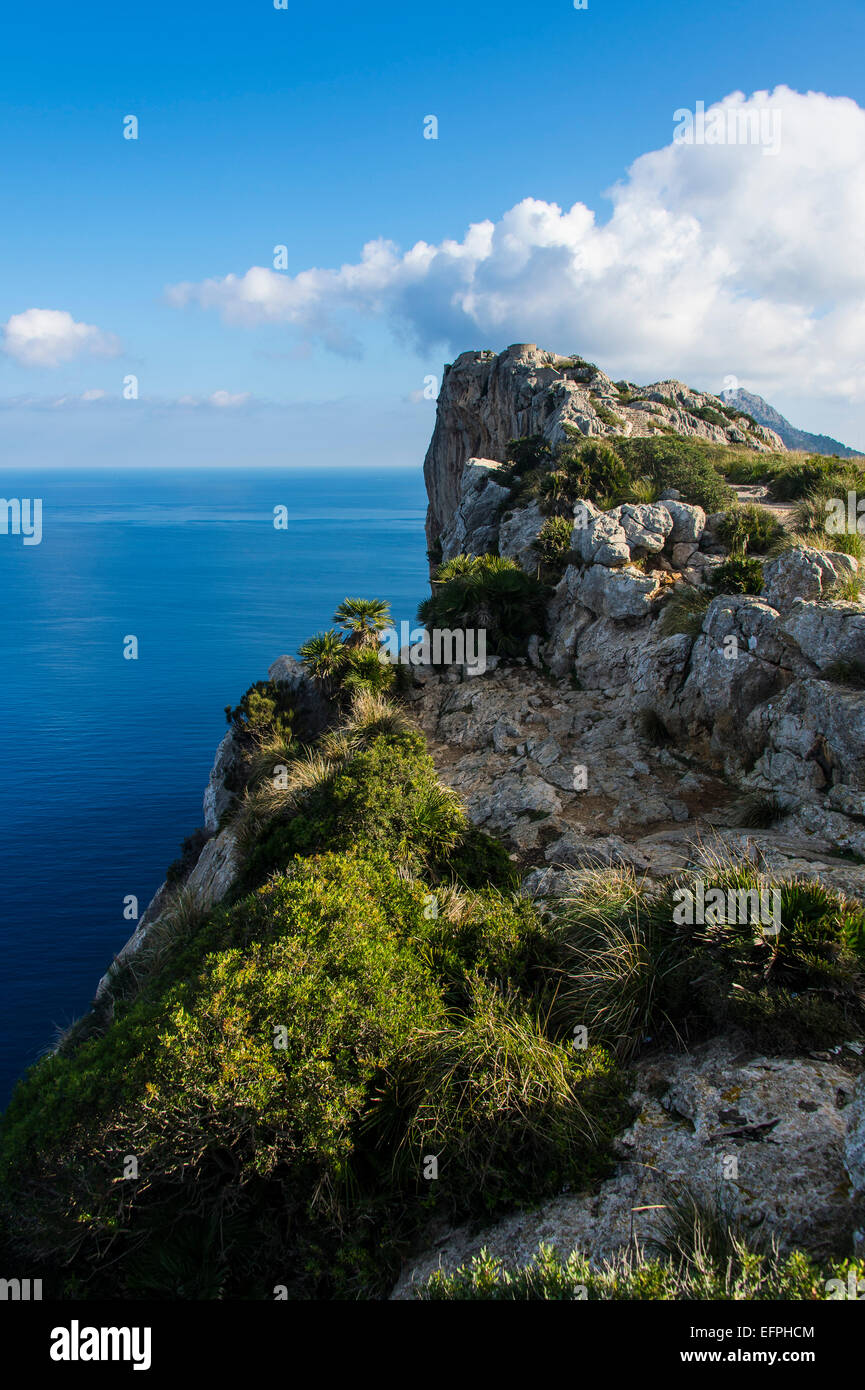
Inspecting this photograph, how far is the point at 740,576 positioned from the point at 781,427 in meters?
139

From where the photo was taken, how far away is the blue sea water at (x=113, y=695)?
31.3 metres

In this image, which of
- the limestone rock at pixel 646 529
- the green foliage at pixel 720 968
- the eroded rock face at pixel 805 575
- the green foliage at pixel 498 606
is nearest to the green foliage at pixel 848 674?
the eroded rock face at pixel 805 575

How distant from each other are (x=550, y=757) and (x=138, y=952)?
951 centimetres

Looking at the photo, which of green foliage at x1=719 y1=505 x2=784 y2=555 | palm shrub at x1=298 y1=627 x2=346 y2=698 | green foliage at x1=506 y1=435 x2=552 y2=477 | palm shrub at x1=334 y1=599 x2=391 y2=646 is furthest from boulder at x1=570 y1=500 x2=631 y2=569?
green foliage at x1=506 y1=435 x2=552 y2=477

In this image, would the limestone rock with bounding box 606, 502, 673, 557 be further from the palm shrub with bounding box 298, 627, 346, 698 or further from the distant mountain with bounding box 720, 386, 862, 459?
the distant mountain with bounding box 720, 386, 862, 459

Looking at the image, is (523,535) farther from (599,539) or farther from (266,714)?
(266,714)

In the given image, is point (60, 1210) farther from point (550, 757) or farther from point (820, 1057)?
point (550, 757)

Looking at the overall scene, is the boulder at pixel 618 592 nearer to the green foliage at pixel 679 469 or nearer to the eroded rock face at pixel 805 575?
the eroded rock face at pixel 805 575

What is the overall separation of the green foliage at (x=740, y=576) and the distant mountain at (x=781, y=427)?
67561 mm

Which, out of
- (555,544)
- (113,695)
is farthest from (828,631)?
(113,695)

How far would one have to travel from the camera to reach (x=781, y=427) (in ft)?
425

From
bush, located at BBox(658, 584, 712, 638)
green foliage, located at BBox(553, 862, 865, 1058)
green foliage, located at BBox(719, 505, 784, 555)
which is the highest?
green foliage, located at BBox(719, 505, 784, 555)

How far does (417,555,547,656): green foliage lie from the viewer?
18.1 m

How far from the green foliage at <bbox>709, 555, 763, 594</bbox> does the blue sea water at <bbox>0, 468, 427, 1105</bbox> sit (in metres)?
18.5
